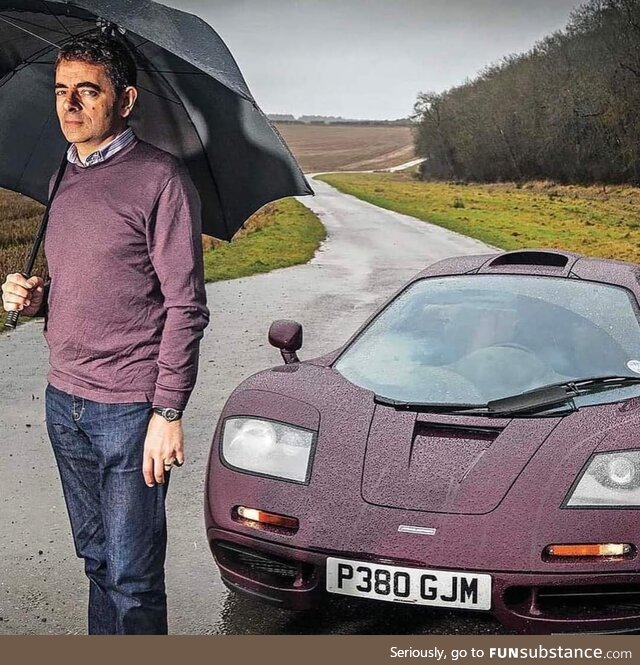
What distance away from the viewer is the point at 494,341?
4.36 metres

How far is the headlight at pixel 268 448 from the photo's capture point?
3.54 metres

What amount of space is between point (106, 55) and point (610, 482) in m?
2.04

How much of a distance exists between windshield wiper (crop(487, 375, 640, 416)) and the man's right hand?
1716 mm

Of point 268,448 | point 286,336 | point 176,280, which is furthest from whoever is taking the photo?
point 286,336

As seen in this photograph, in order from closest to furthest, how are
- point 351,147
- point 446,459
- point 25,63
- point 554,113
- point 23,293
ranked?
point 23,293 → point 25,63 → point 446,459 → point 554,113 → point 351,147

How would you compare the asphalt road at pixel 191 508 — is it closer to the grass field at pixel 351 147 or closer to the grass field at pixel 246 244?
the grass field at pixel 246 244

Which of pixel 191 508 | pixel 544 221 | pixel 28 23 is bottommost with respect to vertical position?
pixel 544 221

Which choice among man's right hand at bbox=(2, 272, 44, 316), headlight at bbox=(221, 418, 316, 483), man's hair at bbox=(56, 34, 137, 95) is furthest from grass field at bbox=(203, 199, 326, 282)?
man's hair at bbox=(56, 34, 137, 95)

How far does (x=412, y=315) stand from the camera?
4660 mm

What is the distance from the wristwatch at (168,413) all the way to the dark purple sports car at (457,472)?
918mm

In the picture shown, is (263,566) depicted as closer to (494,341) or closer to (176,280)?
(176,280)

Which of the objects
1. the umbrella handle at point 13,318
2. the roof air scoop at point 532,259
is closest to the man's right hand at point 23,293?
the umbrella handle at point 13,318

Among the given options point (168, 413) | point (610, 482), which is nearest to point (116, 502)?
point (168, 413)

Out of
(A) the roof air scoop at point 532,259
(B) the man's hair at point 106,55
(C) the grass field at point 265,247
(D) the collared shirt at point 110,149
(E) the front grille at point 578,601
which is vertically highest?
(B) the man's hair at point 106,55
